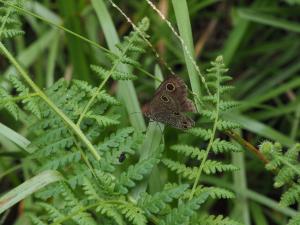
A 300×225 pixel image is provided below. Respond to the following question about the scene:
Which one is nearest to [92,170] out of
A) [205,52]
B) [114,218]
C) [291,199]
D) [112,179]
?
[112,179]

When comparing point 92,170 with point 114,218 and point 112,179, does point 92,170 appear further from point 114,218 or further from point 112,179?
point 114,218

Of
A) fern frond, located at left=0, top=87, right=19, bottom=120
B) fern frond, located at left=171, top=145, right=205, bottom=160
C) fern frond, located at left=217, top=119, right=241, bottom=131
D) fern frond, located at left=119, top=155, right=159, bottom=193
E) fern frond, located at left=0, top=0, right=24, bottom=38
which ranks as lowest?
fern frond, located at left=119, top=155, right=159, bottom=193

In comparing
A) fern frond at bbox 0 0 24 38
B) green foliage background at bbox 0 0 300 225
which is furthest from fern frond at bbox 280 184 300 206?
fern frond at bbox 0 0 24 38

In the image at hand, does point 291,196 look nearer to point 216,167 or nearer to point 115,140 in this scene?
point 216,167

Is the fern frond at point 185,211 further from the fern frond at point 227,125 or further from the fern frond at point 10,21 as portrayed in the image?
the fern frond at point 10,21

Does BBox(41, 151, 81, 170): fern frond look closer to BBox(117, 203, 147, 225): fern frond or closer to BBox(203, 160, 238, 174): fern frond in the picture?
BBox(117, 203, 147, 225): fern frond
